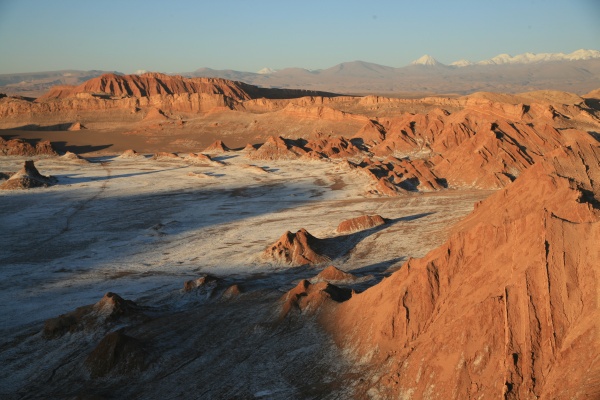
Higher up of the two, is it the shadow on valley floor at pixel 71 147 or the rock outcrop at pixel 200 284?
the rock outcrop at pixel 200 284

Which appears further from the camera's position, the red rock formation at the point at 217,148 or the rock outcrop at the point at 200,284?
the red rock formation at the point at 217,148

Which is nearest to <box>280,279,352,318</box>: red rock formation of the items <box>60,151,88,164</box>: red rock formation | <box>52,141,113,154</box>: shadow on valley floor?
<box>60,151,88,164</box>: red rock formation

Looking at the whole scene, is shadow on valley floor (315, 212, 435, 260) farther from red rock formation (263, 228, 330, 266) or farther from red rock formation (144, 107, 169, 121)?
red rock formation (144, 107, 169, 121)

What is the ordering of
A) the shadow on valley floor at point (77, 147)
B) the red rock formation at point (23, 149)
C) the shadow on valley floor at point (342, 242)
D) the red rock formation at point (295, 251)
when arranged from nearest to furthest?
1. the red rock formation at point (295, 251)
2. the shadow on valley floor at point (342, 242)
3. the red rock formation at point (23, 149)
4. the shadow on valley floor at point (77, 147)

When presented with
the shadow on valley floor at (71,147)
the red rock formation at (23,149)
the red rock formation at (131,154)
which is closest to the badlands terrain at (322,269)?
the red rock formation at (23,149)

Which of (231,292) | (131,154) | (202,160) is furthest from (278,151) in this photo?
(231,292)

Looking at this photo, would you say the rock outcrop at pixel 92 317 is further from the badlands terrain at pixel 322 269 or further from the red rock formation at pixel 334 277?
the red rock formation at pixel 334 277

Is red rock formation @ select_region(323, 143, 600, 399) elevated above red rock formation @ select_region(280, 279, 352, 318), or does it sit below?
above
